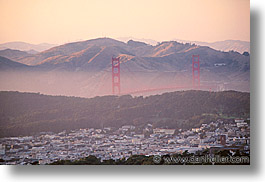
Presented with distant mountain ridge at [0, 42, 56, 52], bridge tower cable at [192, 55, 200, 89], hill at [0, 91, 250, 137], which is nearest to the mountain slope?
bridge tower cable at [192, 55, 200, 89]

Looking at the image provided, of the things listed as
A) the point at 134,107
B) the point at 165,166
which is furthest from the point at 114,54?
the point at 165,166

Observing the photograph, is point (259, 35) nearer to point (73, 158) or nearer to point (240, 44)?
point (240, 44)

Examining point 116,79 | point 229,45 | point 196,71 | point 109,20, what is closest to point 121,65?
point 116,79

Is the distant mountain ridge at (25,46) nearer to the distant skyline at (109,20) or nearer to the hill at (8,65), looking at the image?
the distant skyline at (109,20)

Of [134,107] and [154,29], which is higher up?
[154,29]

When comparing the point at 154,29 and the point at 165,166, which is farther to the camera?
the point at 154,29

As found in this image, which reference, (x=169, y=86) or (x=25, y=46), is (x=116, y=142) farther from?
(x=25, y=46)

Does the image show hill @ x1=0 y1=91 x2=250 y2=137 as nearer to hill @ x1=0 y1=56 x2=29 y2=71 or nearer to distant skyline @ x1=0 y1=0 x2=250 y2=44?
hill @ x1=0 y1=56 x2=29 y2=71
